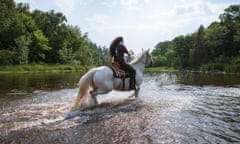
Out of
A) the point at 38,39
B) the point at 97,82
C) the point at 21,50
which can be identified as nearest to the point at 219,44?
the point at 38,39

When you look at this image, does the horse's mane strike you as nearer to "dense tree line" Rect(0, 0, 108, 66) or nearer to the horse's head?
the horse's head

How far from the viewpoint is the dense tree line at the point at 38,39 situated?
1944 inches

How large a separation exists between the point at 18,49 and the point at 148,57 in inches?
1796

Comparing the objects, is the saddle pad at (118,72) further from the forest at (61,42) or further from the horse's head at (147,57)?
the forest at (61,42)

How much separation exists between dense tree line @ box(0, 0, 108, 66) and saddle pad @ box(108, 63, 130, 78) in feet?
106

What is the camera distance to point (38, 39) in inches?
2303

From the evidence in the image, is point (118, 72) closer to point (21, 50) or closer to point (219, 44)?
point (21, 50)

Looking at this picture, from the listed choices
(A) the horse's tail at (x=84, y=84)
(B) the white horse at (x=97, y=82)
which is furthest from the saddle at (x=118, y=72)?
(A) the horse's tail at (x=84, y=84)

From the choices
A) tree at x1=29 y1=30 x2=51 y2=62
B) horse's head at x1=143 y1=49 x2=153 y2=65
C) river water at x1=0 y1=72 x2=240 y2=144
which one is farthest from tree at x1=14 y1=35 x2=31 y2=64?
horse's head at x1=143 y1=49 x2=153 y2=65

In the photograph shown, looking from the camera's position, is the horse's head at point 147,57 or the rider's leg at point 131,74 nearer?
the rider's leg at point 131,74

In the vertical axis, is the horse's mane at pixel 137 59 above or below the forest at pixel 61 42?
below

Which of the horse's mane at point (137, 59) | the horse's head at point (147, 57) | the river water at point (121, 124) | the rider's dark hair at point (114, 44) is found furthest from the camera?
the horse's head at point (147, 57)

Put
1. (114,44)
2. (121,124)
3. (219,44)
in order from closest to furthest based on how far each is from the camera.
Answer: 1. (121,124)
2. (114,44)
3. (219,44)

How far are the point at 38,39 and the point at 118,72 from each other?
54.0m
